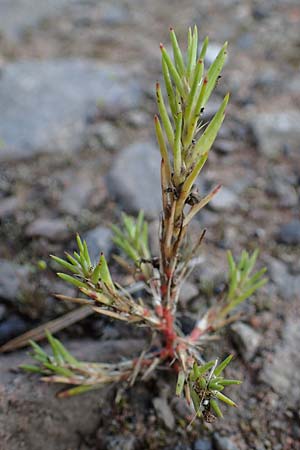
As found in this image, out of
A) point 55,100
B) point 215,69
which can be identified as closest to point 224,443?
point 215,69

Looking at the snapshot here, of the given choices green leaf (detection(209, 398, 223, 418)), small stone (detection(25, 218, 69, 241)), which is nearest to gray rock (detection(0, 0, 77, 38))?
small stone (detection(25, 218, 69, 241))

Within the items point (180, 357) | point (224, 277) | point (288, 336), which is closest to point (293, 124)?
point (224, 277)

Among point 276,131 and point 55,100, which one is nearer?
point 276,131

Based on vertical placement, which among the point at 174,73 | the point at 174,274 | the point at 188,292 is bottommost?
the point at 188,292

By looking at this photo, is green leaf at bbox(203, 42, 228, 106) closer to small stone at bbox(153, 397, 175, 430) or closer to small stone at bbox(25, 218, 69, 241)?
small stone at bbox(153, 397, 175, 430)

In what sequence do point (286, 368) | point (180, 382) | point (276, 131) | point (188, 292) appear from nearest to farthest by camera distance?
1. point (180, 382)
2. point (286, 368)
3. point (188, 292)
4. point (276, 131)

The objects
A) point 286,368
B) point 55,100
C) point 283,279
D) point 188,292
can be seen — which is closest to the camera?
point 286,368

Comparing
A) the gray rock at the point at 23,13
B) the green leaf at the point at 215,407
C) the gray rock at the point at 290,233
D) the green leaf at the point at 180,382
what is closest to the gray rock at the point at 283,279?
the gray rock at the point at 290,233

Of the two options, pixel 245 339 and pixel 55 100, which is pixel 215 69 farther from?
pixel 55 100
